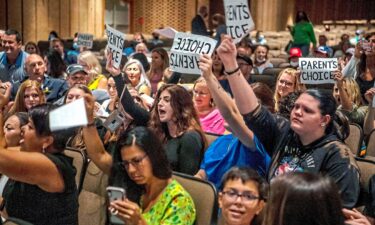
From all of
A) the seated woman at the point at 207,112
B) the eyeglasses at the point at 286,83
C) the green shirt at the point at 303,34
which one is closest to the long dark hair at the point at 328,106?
the seated woman at the point at 207,112

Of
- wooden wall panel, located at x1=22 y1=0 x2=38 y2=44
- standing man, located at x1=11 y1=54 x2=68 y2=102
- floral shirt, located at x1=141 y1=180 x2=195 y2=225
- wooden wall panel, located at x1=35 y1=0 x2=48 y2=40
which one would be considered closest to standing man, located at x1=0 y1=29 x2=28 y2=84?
standing man, located at x1=11 y1=54 x2=68 y2=102

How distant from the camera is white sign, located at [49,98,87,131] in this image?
1863mm

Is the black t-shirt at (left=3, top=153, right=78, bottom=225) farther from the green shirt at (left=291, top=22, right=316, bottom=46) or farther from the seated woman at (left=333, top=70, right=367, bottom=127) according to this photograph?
the green shirt at (left=291, top=22, right=316, bottom=46)

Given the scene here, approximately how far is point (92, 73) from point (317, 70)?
Result: 2695mm

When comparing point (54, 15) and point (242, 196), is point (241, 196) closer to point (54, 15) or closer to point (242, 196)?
point (242, 196)

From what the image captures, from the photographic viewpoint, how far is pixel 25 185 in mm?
2990

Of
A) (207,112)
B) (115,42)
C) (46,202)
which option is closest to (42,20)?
(115,42)

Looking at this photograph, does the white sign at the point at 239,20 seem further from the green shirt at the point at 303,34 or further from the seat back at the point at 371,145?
the green shirt at the point at 303,34

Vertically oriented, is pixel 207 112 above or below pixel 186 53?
below

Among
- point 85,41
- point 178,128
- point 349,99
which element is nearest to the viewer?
point 178,128

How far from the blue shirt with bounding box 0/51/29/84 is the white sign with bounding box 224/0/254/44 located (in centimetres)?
323

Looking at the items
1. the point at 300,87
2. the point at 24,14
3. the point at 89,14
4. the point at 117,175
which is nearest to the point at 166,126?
the point at 117,175

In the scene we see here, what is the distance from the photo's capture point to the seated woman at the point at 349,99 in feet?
17.3

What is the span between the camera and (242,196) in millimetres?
2504
